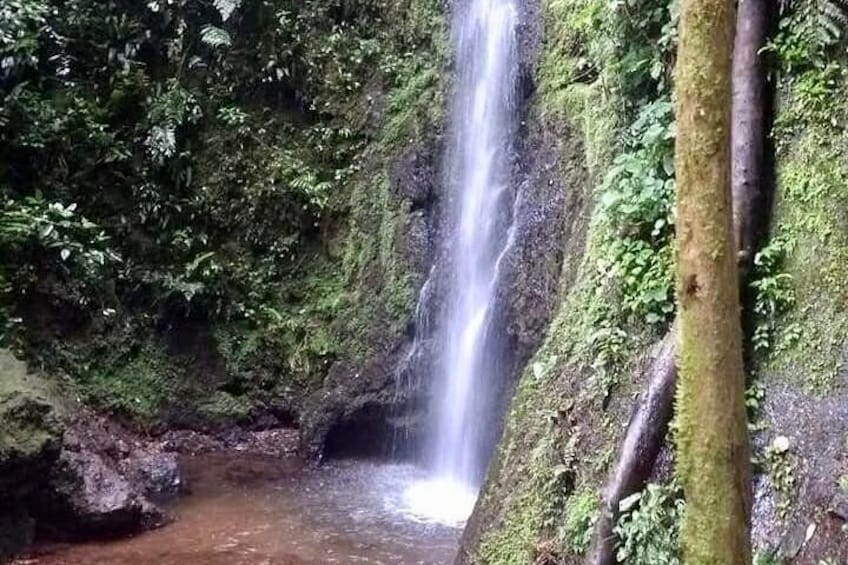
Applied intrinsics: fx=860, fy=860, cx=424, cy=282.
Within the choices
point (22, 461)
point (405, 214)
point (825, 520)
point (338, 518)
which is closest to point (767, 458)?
point (825, 520)

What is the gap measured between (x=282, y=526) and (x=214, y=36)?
6.23 metres

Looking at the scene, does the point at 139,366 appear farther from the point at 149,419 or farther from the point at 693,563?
the point at 693,563

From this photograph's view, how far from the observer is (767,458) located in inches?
151

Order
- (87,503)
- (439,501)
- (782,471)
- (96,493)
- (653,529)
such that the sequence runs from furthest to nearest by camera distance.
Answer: (439,501) → (96,493) → (87,503) → (653,529) → (782,471)

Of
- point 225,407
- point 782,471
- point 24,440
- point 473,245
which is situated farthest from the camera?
point 225,407

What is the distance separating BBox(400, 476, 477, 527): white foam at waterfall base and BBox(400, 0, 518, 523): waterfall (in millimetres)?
19

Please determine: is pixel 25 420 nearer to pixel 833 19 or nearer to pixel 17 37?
pixel 17 37

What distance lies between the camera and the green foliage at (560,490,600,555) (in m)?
4.46

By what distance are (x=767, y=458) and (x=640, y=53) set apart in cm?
266

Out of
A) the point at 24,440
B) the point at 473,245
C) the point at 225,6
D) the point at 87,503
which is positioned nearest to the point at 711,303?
the point at 24,440

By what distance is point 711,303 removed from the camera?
2.71 metres

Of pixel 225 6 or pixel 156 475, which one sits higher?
pixel 225 6

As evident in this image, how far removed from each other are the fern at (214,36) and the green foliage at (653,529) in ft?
27.6

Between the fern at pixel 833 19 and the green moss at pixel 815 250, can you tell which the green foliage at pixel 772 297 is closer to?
the green moss at pixel 815 250
